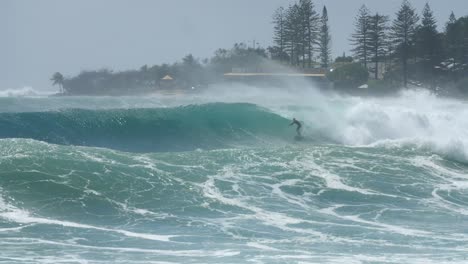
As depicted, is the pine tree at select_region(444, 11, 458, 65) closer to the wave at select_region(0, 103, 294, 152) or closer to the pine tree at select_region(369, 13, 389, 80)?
the pine tree at select_region(369, 13, 389, 80)

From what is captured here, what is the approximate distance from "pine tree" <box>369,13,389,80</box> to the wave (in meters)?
31.9


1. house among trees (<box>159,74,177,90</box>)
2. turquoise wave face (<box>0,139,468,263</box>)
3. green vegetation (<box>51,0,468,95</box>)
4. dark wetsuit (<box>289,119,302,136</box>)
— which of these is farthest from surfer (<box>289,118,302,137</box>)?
house among trees (<box>159,74,177,90</box>)

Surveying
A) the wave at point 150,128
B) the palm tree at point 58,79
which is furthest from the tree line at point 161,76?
the wave at point 150,128

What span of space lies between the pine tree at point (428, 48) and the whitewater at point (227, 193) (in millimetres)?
30443

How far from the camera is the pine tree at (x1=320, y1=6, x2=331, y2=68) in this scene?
222 ft

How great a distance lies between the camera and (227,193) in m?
18.1

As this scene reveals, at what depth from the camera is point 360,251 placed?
45.5ft

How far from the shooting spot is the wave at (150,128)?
26484 millimetres

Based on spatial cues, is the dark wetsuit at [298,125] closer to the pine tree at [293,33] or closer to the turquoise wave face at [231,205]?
the turquoise wave face at [231,205]

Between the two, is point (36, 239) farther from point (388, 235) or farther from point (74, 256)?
point (388, 235)

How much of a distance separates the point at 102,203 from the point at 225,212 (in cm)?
264

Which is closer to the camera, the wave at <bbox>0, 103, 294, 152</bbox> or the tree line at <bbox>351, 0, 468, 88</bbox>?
the wave at <bbox>0, 103, 294, 152</bbox>

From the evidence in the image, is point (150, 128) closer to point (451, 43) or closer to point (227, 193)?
point (227, 193)

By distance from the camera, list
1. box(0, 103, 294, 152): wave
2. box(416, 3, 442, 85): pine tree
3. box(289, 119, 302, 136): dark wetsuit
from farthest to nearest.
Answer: box(416, 3, 442, 85): pine tree, box(289, 119, 302, 136): dark wetsuit, box(0, 103, 294, 152): wave
